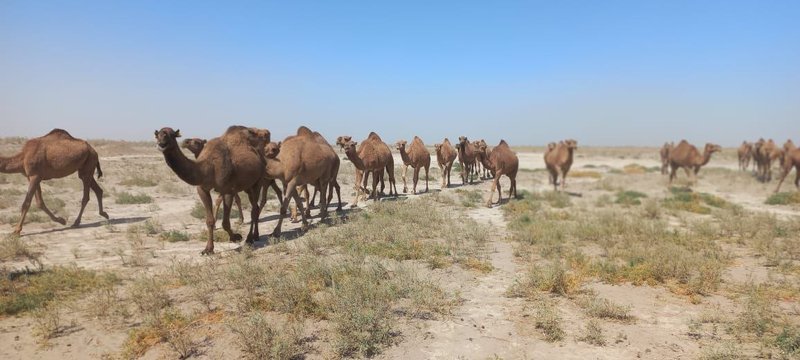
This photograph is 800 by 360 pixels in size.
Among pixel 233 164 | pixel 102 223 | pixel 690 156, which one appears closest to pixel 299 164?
pixel 233 164

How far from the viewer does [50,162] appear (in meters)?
10.8

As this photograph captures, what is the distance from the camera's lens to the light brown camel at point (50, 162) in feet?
34.2

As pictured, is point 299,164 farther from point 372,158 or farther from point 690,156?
point 690,156

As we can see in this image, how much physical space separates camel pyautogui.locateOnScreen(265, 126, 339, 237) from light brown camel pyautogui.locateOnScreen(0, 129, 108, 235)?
5701 mm

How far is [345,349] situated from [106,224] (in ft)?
32.1

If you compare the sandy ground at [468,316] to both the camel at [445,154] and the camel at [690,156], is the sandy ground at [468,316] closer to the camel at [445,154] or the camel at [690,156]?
the camel at [445,154]

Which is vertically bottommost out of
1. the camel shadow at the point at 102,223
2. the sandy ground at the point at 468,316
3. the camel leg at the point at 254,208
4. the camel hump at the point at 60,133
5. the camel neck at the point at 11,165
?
the sandy ground at the point at 468,316

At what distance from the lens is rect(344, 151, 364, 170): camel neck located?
1375 cm

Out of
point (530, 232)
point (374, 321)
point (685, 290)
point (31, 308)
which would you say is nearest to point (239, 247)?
point (31, 308)

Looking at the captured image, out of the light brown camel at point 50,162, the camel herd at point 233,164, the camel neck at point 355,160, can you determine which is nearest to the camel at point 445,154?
the camel herd at point 233,164

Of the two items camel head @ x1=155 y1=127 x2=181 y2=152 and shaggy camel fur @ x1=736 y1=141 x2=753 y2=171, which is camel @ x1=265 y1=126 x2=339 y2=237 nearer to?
camel head @ x1=155 y1=127 x2=181 y2=152

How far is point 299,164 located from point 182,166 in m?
3.05

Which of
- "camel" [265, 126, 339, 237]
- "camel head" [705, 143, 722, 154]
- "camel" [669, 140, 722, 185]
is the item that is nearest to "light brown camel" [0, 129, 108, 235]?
"camel" [265, 126, 339, 237]

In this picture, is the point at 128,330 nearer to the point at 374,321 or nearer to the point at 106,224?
the point at 374,321
